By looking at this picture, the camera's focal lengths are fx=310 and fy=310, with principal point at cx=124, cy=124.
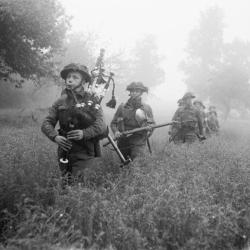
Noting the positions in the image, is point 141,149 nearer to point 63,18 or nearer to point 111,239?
point 111,239

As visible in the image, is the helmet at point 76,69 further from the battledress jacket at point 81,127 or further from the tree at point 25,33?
the tree at point 25,33

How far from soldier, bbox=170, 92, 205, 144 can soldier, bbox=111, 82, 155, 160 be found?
2.65 metres

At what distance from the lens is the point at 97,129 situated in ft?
14.5

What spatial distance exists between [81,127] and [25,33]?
856 cm

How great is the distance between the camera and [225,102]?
97.9 feet

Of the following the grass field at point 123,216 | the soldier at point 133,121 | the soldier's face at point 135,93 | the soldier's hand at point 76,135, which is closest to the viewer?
the grass field at point 123,216

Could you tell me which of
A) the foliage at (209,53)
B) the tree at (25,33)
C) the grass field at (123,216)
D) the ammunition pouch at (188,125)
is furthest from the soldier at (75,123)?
the foliage at (209,53)

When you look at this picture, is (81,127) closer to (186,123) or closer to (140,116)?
(140,116)

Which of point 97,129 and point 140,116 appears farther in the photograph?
point 140,116

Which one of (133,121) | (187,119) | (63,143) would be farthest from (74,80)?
(187,119)

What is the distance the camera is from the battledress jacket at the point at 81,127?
438 cm

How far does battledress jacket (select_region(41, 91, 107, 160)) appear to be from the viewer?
438 centimetres

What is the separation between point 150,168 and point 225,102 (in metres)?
26.3

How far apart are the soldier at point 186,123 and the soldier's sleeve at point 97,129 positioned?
514 cm
